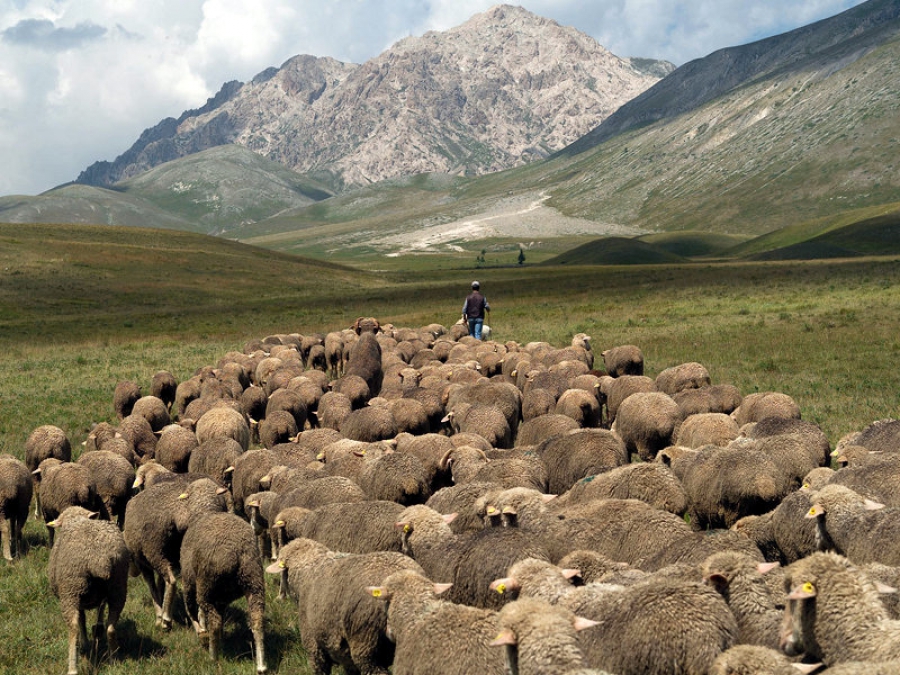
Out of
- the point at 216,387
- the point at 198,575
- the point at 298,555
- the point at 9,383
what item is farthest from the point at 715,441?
the point at 9,383

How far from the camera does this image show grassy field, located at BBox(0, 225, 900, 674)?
1031cm

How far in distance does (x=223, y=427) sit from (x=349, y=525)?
718 centimetres

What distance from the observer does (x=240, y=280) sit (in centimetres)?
8750

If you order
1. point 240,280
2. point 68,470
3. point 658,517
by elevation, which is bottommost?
point 658,517

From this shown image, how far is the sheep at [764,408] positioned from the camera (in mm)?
15742

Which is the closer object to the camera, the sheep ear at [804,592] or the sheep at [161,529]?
the sheep ear at [804,592]

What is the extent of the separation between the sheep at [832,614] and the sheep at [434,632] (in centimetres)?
245

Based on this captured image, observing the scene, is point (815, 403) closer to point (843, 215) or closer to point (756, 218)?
point (843, 215)

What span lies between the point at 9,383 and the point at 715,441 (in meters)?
26.8

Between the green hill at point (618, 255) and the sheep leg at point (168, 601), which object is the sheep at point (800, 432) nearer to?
the sheep leg at point (168, 601)

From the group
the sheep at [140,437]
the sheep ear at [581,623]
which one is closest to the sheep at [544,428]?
the sheep at [140,437]

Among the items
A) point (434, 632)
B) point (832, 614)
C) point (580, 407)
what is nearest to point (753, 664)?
point (832, 614)

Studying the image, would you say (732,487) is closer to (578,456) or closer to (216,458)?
(578,456)

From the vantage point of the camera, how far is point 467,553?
878 centimetres
